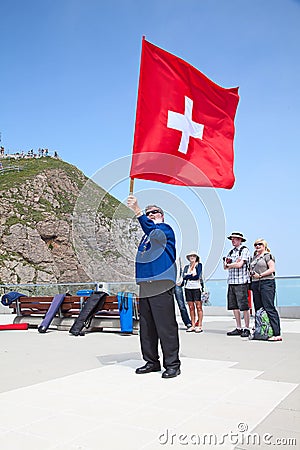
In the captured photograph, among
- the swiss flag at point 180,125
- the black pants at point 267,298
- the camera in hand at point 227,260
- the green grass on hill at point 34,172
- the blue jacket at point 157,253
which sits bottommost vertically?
the black pants at point 267,298

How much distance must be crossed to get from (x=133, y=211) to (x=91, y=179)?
0.58 meters

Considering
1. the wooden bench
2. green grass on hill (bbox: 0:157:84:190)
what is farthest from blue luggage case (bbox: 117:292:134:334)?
green grass on hill (bbox: 0:157:84:190)

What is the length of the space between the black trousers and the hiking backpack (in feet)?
10.8

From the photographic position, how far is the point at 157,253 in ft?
18.4

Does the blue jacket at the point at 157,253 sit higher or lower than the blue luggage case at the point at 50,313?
higher

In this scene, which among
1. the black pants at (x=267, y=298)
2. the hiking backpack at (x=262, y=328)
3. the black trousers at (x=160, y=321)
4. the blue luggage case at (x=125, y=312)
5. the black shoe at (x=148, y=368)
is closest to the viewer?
the black trousers at (x=160, y=321)

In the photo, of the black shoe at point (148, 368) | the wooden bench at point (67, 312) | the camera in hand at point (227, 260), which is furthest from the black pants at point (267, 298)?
the black shoe at point (148, 368)

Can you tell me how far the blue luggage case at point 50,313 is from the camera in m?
10.6

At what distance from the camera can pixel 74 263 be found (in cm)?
6669

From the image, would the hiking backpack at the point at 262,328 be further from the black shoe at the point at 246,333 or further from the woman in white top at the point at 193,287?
the woman in white top at the point at 193,287

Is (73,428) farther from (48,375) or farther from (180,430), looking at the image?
(48,375)

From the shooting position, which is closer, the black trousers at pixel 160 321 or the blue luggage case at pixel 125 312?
the black trousers at pixel 160 321

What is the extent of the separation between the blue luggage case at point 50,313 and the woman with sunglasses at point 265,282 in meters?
4.46

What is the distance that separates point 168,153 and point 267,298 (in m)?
3.46
